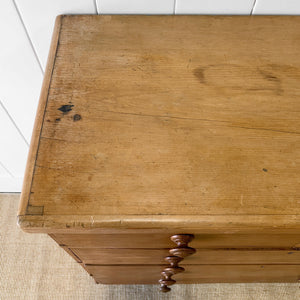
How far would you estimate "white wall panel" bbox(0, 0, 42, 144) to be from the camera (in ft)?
2.21

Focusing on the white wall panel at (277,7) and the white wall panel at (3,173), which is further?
the white wall panel at (3,173)

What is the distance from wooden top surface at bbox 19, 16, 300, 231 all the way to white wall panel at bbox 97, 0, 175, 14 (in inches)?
0.7

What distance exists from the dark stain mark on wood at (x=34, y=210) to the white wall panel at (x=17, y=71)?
461 millimetres

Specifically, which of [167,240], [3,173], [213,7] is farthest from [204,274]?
[3,173]

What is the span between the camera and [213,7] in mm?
651

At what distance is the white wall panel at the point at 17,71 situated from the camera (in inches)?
26.5

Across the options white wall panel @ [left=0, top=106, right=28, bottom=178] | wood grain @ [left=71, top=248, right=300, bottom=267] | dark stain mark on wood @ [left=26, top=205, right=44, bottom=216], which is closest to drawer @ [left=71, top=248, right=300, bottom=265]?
wood grain @ [left=71, top=248, right=300, bottom=267]

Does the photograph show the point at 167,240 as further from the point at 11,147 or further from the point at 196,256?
the point at 11,147

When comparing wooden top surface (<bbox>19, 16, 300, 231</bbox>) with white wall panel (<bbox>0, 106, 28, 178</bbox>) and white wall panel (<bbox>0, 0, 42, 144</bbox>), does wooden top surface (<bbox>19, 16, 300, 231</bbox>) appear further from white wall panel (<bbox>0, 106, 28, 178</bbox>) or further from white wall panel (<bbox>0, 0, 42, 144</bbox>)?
white wall panel (<bbox>0, 106, 28, 178</bbox>)

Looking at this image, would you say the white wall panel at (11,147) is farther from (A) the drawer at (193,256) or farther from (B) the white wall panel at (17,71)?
(A) the drawer at (193,256)

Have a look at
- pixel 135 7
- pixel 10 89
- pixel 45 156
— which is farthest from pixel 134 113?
pixel 10 89

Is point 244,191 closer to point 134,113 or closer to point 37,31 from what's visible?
point 134,113

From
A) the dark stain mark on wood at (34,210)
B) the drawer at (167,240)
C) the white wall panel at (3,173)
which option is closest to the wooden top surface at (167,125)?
the dark stain mark on wood at (34,210)

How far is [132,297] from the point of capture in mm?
1074
